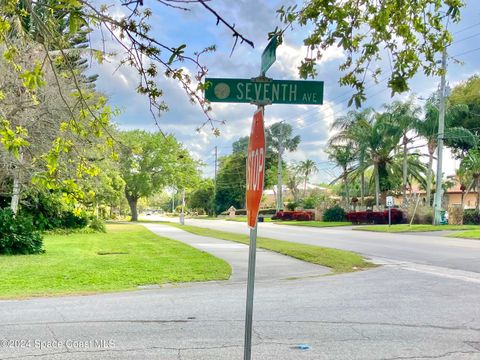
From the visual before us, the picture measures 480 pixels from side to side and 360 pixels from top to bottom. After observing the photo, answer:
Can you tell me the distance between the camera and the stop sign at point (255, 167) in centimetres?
372

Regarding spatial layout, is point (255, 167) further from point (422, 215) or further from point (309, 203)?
point (309, 203)

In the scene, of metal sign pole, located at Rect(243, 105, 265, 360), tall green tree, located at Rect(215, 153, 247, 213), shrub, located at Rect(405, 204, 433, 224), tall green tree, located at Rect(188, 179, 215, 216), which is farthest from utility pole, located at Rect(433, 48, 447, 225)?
tall green tree, located at Rect(188, 179, 215, 216)

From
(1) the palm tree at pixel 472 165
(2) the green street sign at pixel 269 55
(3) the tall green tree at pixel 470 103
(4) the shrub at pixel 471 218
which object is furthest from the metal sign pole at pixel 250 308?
(3) the tall green tree at pixel 470 103

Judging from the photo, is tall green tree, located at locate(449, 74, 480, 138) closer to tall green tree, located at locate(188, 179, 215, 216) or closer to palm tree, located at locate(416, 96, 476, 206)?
palm tree, located at locate(416, 96, 476, 206)

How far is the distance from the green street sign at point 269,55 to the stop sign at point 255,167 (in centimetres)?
42

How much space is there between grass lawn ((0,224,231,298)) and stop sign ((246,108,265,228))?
274 inches

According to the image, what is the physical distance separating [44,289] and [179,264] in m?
4.65

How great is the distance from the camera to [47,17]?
4230mm

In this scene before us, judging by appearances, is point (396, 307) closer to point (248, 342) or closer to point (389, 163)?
point (248, 342)

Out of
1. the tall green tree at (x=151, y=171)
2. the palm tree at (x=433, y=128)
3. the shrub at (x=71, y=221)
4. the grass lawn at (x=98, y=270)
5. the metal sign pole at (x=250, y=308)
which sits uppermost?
the palm tree at (x=433, y=128)

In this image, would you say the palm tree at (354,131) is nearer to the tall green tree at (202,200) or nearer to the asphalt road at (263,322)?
the asphalt road at (263,322)

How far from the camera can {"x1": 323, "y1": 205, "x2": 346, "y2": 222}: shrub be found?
162ft

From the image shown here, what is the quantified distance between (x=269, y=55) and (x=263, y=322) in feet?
13.3

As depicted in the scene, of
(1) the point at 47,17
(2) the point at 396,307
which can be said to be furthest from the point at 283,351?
(1) the point at 47,17
